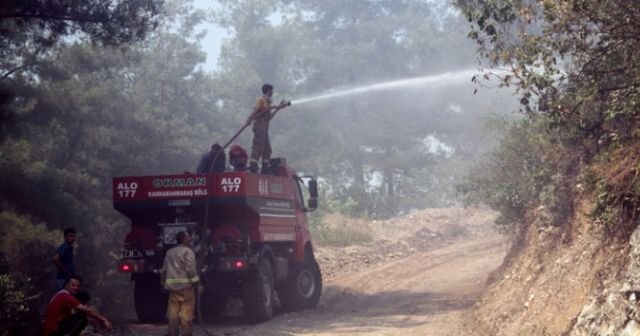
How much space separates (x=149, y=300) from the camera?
14531 millimetres

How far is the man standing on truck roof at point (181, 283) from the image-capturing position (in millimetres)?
12016

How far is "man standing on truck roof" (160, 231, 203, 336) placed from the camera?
12.0 metres

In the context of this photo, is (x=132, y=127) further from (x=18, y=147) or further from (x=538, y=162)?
(x=538, y=162)

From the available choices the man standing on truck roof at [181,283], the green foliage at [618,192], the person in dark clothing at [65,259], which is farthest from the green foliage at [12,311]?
the green foliage at [618,192]

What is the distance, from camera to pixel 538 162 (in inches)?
607

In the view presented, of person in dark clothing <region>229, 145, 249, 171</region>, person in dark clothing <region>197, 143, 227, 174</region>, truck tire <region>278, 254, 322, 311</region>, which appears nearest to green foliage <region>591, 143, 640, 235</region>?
person in dark clothing <region>197, 143, 227, 174</region>

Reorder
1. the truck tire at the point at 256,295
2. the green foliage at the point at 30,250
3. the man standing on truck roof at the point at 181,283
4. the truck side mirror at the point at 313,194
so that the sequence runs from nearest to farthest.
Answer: the man standing on truck roof at the point at 181,283, the truck tire at the point at 256,295, the green foliage at the point at 30,250, the truck side mirror at the point at 313,194

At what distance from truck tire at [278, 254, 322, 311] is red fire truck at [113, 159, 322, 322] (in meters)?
1.35

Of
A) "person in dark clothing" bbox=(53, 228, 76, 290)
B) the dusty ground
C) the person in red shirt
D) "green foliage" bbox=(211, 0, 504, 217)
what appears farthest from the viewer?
"green foliage" bbox=(211, 0, 504, 217)

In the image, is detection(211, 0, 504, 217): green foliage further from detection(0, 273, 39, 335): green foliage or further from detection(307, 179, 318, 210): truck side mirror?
detection(0, 273, 39, 335): green foliage

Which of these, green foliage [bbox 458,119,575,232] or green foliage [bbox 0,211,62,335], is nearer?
green foliage [bbox 458,119,575,232]

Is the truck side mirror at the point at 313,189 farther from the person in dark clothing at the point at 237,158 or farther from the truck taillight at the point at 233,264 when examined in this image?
the truck taillight at the point at 233,264

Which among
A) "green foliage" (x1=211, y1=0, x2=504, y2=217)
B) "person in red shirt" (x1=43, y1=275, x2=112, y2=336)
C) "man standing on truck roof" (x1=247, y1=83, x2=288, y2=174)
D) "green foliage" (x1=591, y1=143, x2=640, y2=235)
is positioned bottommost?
"person in red shirt" (x1=43, y1=275, x2=112, y2=336)

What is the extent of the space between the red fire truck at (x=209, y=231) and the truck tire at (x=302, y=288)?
4.43 feet
